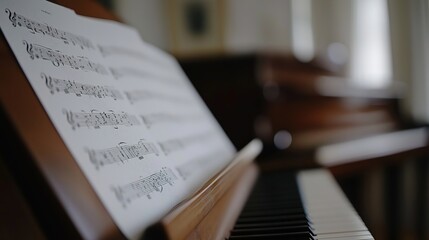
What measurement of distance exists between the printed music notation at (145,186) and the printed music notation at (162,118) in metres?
0.10

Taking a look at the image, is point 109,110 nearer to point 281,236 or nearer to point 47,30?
point 47,30

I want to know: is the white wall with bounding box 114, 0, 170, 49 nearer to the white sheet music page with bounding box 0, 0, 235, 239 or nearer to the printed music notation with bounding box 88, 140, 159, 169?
the white sheet music page with bounding box 0, 0, 235, 239

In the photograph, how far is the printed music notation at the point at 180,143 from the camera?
70 centimetres

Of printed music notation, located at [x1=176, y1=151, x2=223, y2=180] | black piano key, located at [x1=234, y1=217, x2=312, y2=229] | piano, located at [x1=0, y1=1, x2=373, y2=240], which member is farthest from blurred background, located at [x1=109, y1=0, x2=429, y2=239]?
piano, located at [x1=0, y1=1, x2=373, y2=240]

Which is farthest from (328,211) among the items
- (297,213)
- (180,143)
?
(180,143)

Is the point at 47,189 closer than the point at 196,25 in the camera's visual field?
Yes

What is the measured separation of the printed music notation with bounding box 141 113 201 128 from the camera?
2.34 feet

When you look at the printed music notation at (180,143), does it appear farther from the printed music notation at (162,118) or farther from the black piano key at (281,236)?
the black piano key at (281,236)

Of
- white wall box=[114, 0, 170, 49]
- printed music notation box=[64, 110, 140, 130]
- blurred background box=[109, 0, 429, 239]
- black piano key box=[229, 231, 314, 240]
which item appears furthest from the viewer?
white wall box=[114, 0, 170, 49]

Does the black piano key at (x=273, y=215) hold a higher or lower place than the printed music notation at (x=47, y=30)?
lower

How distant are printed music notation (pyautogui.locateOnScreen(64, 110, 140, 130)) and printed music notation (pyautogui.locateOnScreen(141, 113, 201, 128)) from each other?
0.17 feet

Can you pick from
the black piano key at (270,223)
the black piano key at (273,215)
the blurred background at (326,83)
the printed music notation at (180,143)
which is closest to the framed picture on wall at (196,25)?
the blurred background at (326,83)

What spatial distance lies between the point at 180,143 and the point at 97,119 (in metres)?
0.27

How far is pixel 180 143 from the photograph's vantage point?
801 millimetres
